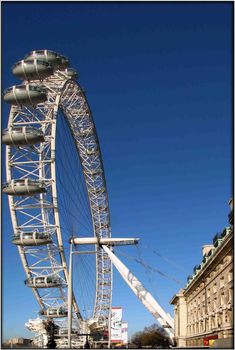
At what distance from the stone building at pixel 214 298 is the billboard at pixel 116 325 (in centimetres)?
7898

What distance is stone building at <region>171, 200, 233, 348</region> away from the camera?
4331 centimetres

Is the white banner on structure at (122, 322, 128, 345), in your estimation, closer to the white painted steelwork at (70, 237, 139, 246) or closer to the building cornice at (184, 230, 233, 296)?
the building cornice at (184, 230, 233, 296)

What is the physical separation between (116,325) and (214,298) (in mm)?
114106

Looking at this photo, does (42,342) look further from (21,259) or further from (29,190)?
(29,190)

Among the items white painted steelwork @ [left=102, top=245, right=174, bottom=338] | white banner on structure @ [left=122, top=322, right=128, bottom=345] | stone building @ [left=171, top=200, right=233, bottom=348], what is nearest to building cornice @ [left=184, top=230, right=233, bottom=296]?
stone building @ [left=171, top=200, right=233, bottom=348]

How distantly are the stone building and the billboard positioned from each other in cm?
7898

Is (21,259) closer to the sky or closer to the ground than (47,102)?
closer to the ground

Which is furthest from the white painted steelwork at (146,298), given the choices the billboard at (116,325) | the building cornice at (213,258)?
the billboard at (116,325)

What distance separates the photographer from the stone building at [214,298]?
A: 43312mm

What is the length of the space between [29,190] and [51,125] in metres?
8.99

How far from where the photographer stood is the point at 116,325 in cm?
16025

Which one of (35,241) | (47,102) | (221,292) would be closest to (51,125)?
(47,102)

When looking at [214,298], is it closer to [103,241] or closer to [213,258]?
[213,258]

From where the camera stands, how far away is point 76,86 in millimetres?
71812
